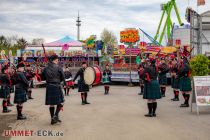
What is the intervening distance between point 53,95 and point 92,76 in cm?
355

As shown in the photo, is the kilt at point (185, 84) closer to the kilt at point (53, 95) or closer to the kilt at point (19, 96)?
the kilt at point (53, 95)

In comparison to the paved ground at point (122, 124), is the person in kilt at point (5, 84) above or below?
above

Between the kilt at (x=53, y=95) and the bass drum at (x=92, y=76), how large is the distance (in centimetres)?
326

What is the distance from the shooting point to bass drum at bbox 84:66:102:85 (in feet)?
37.4

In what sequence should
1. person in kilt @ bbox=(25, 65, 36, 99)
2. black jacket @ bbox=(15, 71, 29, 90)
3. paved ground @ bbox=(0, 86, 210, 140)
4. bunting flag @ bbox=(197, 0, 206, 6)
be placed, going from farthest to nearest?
bunting flag @ bbox=(197, 0, 206, 6) < person in kilt @ bbox=(25, 65, 36, 99) < black jacket @ bbox=(15, 71, 29, 90) < paved ground @ bbox=(0, 86, 210, 140)

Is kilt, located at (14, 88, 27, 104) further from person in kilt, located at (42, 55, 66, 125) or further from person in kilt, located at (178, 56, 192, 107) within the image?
person in kilt, located at (178, 56, 192, 107)

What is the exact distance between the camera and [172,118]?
28.5ft

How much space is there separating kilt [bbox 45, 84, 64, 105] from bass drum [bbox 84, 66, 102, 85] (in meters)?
3.26

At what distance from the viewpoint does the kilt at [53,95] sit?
8102mm

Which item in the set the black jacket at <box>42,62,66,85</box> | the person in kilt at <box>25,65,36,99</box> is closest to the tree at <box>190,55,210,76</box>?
the black jacket at <box>42,62,66,85</box>

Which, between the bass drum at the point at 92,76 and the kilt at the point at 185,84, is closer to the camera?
the kilt at the point at 185,84

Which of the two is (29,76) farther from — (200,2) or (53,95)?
(200,2)

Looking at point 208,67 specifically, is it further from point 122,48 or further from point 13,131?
point 122,48

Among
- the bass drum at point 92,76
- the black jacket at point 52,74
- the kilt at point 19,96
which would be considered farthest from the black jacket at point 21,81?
the bass drum at point 92,76
